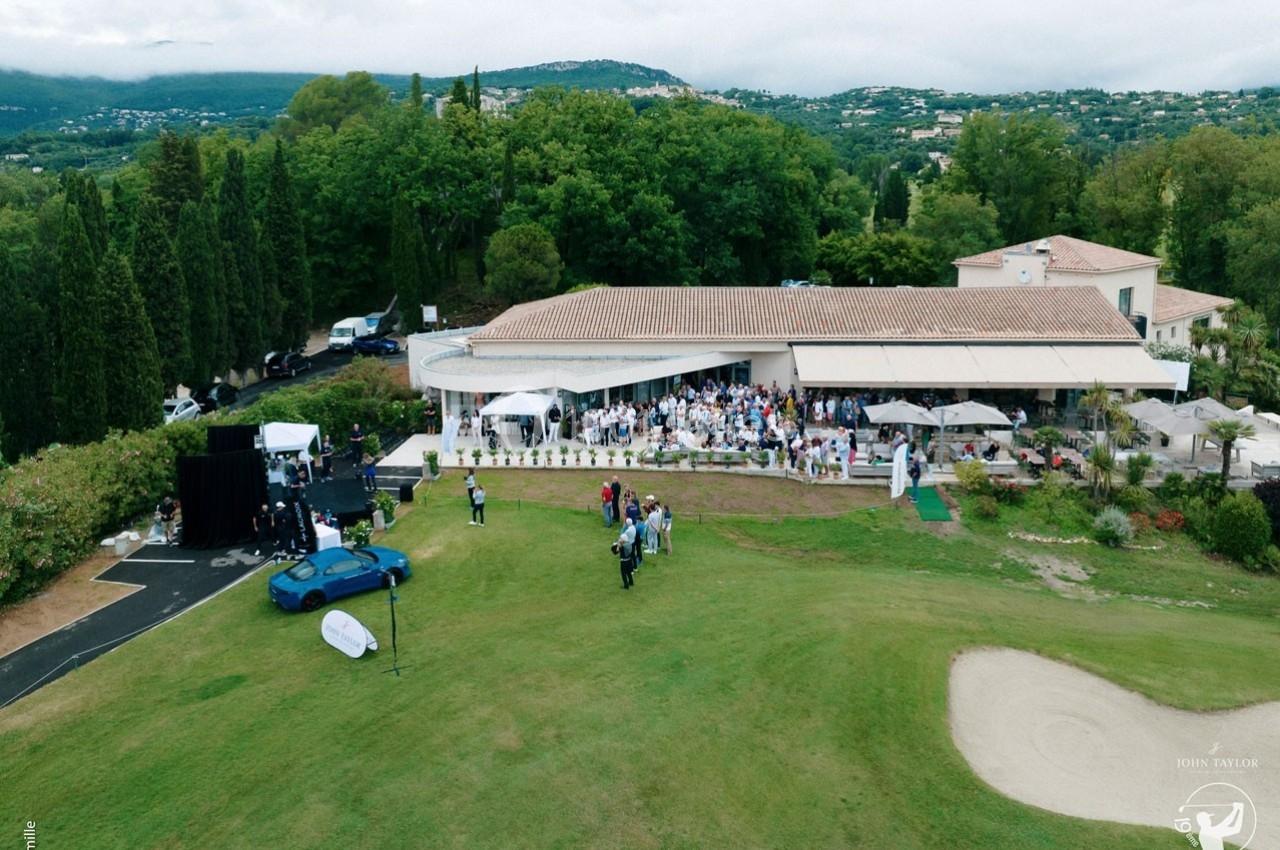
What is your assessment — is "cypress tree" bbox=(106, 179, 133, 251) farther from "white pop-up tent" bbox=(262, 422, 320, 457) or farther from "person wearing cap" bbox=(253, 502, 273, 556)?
"person wearing cap" bbox=(253, 502, 273, 556)

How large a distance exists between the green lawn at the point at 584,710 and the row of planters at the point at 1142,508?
2785 mm

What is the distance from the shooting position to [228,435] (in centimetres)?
2739

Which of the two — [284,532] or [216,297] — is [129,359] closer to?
[216,297]

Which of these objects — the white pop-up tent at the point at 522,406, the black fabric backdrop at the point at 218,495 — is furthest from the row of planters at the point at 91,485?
the white pop-up tent at the point at 522,406

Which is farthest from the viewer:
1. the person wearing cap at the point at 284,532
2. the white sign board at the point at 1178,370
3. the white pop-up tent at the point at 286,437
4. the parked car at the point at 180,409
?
the parked car at the point at 180,409

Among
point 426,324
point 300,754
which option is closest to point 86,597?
point 300,754

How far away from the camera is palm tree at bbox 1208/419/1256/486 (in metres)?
27.9

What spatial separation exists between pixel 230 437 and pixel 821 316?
21384mm

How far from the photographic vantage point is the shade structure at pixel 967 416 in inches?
1179

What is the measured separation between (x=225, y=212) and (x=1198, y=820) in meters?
45.4

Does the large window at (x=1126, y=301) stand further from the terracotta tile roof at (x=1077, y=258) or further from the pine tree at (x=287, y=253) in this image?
the pine tree at (x=287, y=253)

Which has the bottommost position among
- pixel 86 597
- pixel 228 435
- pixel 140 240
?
pixel 86 597

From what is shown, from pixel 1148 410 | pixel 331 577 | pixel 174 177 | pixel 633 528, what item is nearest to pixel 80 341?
pixel 331 577

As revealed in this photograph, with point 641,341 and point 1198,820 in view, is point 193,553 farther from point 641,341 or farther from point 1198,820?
point 1198,820
